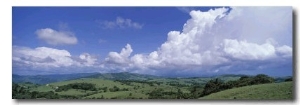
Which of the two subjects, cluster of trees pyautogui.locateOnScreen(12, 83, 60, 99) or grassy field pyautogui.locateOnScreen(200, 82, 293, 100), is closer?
grassy field pyautogui.locateOnScreen(200, 82, 293, 100)

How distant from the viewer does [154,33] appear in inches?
277

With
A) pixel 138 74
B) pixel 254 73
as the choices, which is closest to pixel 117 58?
pixel 138 74

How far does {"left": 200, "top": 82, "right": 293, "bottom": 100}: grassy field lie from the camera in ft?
22.5

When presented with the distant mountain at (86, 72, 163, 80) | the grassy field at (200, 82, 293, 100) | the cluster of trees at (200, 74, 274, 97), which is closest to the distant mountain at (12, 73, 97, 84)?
the distant mountain at (86, 72, 163, 80)

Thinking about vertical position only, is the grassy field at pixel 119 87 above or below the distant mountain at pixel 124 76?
below

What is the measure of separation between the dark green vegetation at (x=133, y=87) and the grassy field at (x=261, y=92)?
0.03 m

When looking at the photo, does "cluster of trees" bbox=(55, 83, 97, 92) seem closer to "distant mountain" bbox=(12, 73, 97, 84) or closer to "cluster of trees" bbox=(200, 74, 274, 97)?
"distant mountain" bbox=(12, 73, 97, 84)

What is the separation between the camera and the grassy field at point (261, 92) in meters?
6.86

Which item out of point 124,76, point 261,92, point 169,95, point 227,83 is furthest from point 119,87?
point 261,92

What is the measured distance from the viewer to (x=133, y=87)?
7.05 meters

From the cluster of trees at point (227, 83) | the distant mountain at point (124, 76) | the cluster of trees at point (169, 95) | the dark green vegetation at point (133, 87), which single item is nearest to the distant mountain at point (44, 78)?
the dark green vegetation at point (133, 87)

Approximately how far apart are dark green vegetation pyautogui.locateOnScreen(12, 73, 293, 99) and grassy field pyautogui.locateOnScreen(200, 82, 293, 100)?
0.10 feet

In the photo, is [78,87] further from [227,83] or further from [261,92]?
[261,92]

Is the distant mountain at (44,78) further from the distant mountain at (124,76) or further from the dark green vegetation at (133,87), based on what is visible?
the distant mountain at (124,76)
